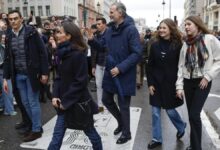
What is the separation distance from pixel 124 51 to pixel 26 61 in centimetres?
153

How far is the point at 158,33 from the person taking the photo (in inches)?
186

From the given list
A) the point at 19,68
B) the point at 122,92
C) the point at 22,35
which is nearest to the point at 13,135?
the point at 19,68

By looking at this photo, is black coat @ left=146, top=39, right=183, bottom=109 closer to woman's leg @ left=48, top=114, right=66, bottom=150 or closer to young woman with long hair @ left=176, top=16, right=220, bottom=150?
young woman with long hair @ left=176, top=16, right=220, bottom=150

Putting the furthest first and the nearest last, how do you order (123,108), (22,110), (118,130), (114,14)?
(22,110)
(118,130)
(123,108)
(114,14)

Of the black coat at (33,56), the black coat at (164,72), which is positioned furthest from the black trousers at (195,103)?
the black coat at (33,56)

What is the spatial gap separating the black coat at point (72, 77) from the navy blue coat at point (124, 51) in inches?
39.9

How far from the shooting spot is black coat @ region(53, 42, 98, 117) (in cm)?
366

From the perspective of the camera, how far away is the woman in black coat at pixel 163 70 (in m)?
4.62

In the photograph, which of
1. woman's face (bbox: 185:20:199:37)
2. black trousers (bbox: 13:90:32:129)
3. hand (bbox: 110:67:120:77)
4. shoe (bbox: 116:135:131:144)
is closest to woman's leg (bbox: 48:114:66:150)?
hand (bbox: 110:67:120:77)

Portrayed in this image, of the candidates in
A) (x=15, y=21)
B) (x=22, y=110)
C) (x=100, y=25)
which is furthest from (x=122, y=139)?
(x=100, y=25)

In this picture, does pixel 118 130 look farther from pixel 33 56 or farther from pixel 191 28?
pixel 191 28

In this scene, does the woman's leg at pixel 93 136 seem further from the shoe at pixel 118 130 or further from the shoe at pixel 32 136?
the shoe at pixel 32 136

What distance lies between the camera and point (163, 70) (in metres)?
4.72

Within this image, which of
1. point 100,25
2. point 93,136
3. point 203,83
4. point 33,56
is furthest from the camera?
point 100,25
